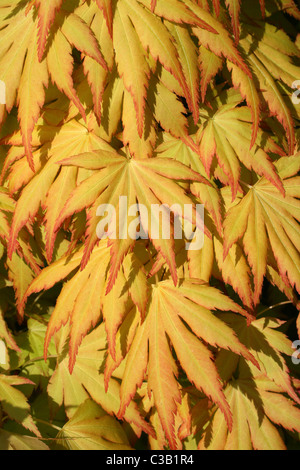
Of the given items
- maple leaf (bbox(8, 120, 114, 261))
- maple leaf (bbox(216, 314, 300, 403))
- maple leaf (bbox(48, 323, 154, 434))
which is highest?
maple leaf (bbox(8, 120, 114, 261))

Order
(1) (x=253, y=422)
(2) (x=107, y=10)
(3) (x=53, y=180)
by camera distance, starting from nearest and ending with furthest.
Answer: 1. (2) (x=107, y=10)
2. (3) (x=53, y=180)
3. (1) (x=253, y=422)

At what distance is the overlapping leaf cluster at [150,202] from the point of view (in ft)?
3.07

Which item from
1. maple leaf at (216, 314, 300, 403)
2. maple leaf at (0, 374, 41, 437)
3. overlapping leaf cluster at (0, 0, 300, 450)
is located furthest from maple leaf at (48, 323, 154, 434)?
maple leaf at (216, 314, 300, 403)

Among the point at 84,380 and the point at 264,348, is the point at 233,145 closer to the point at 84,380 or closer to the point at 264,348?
the point at 264,348

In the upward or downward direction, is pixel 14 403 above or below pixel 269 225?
below

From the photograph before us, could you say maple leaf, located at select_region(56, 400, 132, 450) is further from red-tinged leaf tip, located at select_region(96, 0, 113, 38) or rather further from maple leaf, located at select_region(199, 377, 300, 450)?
red-tinged leaf tip, located at select_region(96, 0, 113, 38)

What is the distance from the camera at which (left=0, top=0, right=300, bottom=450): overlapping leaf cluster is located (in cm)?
94

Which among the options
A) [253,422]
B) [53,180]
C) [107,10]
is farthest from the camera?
[253,422]

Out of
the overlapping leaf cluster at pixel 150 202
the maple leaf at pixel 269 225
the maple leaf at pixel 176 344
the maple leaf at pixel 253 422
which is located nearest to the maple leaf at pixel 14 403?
the overlapping leaf cluster at pixel 150 202

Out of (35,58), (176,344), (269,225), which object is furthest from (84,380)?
(35,58)

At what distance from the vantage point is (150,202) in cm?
94

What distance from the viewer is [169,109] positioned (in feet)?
3.29

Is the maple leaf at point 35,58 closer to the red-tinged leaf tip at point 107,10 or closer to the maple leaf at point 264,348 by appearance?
the red-tinged leaf tip at point 107,10
